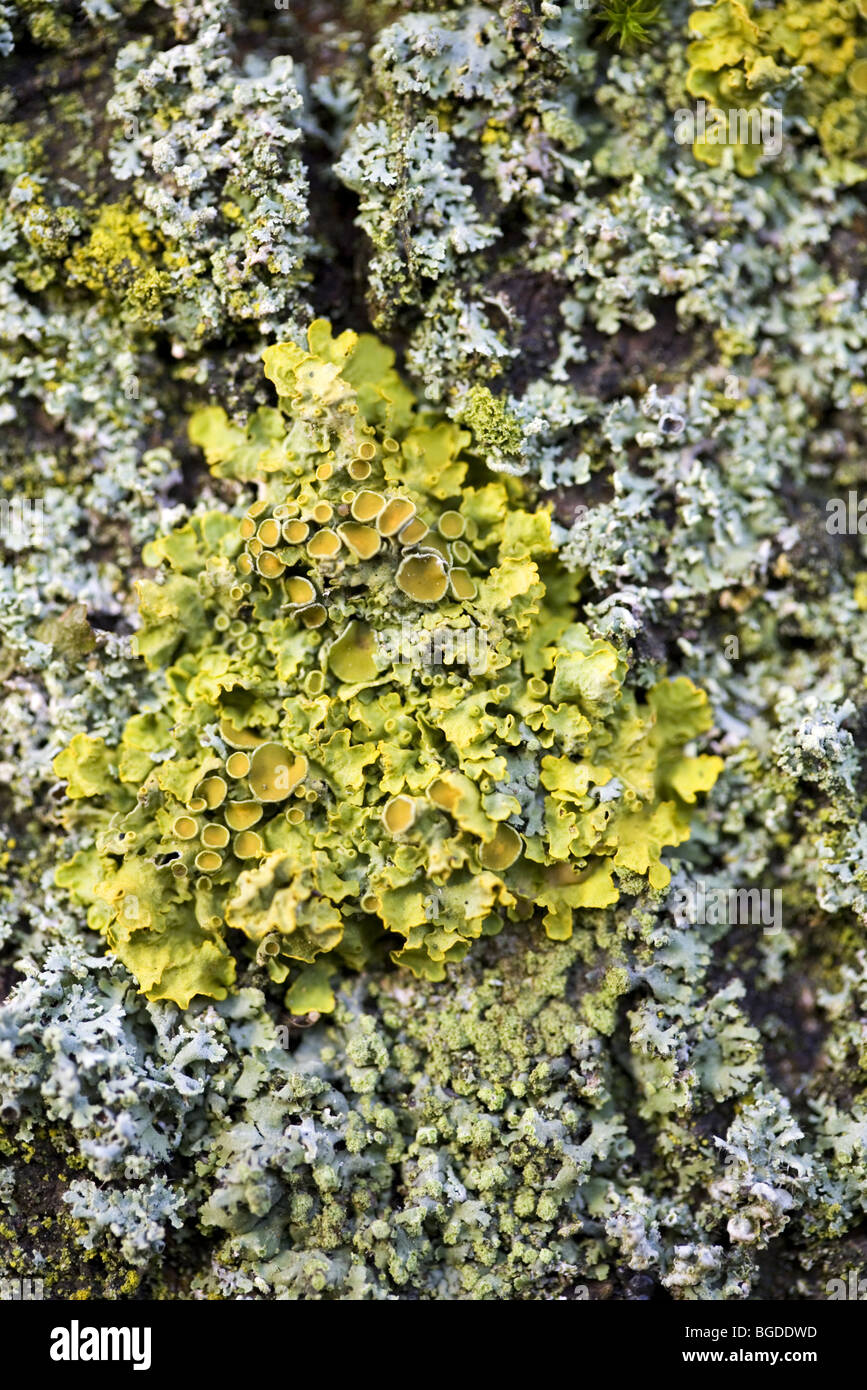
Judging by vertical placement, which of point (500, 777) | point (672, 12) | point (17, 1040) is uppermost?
point (672, 12)

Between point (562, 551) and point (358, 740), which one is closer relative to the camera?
point (358, 740)

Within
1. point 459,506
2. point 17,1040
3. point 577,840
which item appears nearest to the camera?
point 17,1040

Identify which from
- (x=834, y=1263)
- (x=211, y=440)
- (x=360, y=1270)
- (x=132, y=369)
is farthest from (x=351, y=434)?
(x=834, y=1263)

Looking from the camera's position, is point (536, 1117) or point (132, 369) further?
point (132, 369)

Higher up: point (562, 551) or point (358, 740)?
point (562, 551)

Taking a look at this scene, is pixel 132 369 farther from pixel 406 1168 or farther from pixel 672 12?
A: pixel 406 1168

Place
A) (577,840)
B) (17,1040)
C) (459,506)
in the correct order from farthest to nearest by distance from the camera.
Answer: (459,506)
(577,840)
(17,1040)

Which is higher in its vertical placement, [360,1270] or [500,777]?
[500,777]
